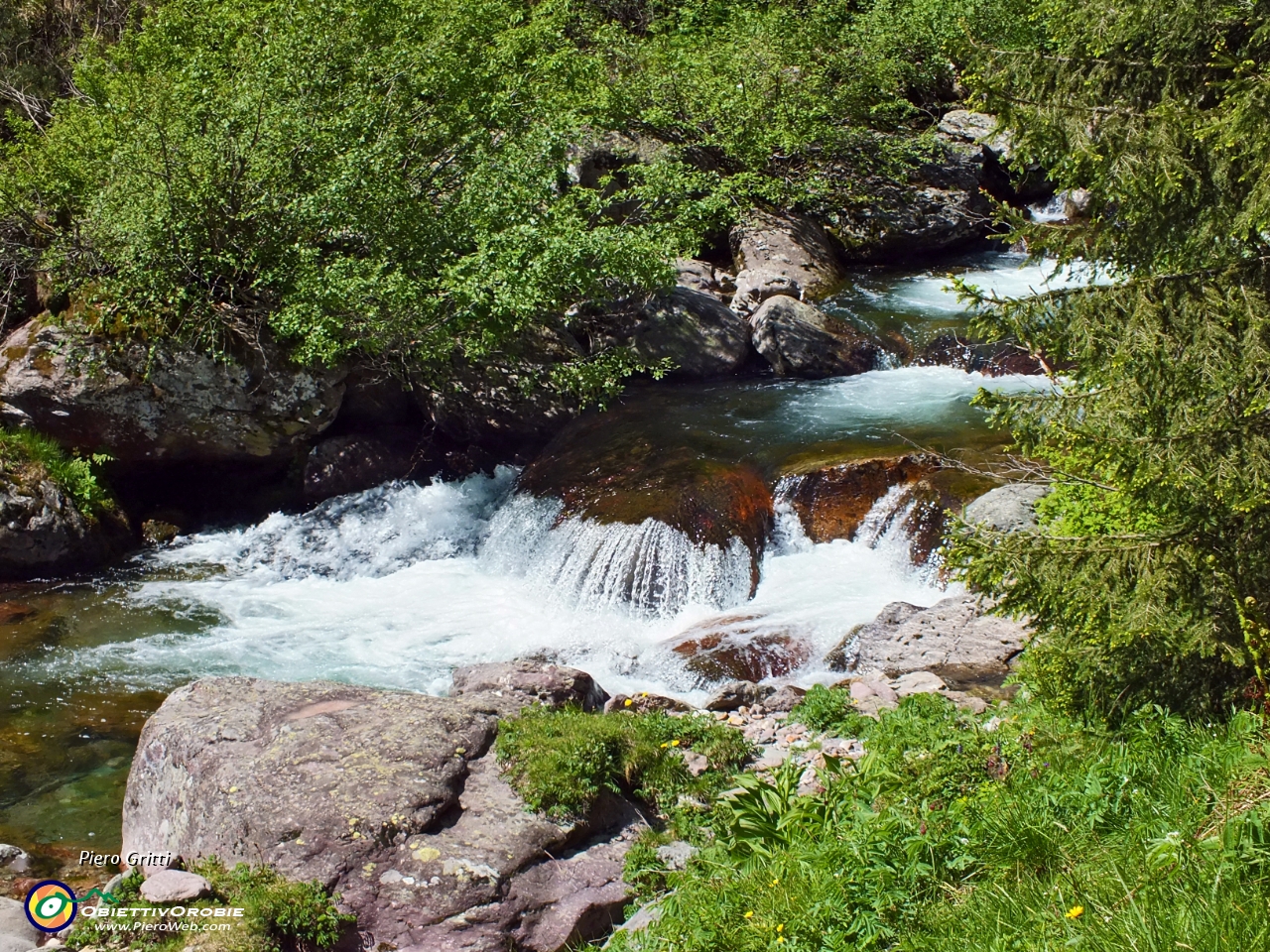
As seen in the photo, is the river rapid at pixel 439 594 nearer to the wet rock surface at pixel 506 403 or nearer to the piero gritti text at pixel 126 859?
the piero gritti text at pixel 126 859

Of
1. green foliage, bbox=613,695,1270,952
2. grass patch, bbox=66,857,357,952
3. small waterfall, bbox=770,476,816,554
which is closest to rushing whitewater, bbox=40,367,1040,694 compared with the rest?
small waterfall, bbox=770,476,816,554

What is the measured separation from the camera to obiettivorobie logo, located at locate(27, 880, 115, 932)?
5.23 m

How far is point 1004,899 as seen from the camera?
3.85 meters

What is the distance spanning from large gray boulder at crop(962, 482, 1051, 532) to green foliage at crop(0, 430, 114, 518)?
11.1 metres

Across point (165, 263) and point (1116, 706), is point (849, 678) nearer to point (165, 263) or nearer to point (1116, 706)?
point (1116, 706)

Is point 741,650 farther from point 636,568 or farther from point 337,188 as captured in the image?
point 337,188

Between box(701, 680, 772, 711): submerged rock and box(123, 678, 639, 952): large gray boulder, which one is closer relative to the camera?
box(123, 678, 639, 952): large gray boulder

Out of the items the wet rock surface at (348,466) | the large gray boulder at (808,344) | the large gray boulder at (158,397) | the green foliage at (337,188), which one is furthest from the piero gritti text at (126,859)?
the large gray boulder at (808,344)

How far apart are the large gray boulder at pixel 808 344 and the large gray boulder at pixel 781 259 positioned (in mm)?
1358

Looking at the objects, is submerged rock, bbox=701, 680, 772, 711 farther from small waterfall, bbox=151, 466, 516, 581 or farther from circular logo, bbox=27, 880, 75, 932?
small waterfall, bbox=151, 466, 516, 581

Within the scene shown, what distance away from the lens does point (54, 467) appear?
500 inches

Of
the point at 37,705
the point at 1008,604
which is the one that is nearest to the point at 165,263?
the point at 37,705

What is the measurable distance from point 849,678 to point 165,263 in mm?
9928

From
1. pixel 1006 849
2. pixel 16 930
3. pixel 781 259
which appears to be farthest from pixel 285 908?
pixel 781 259
